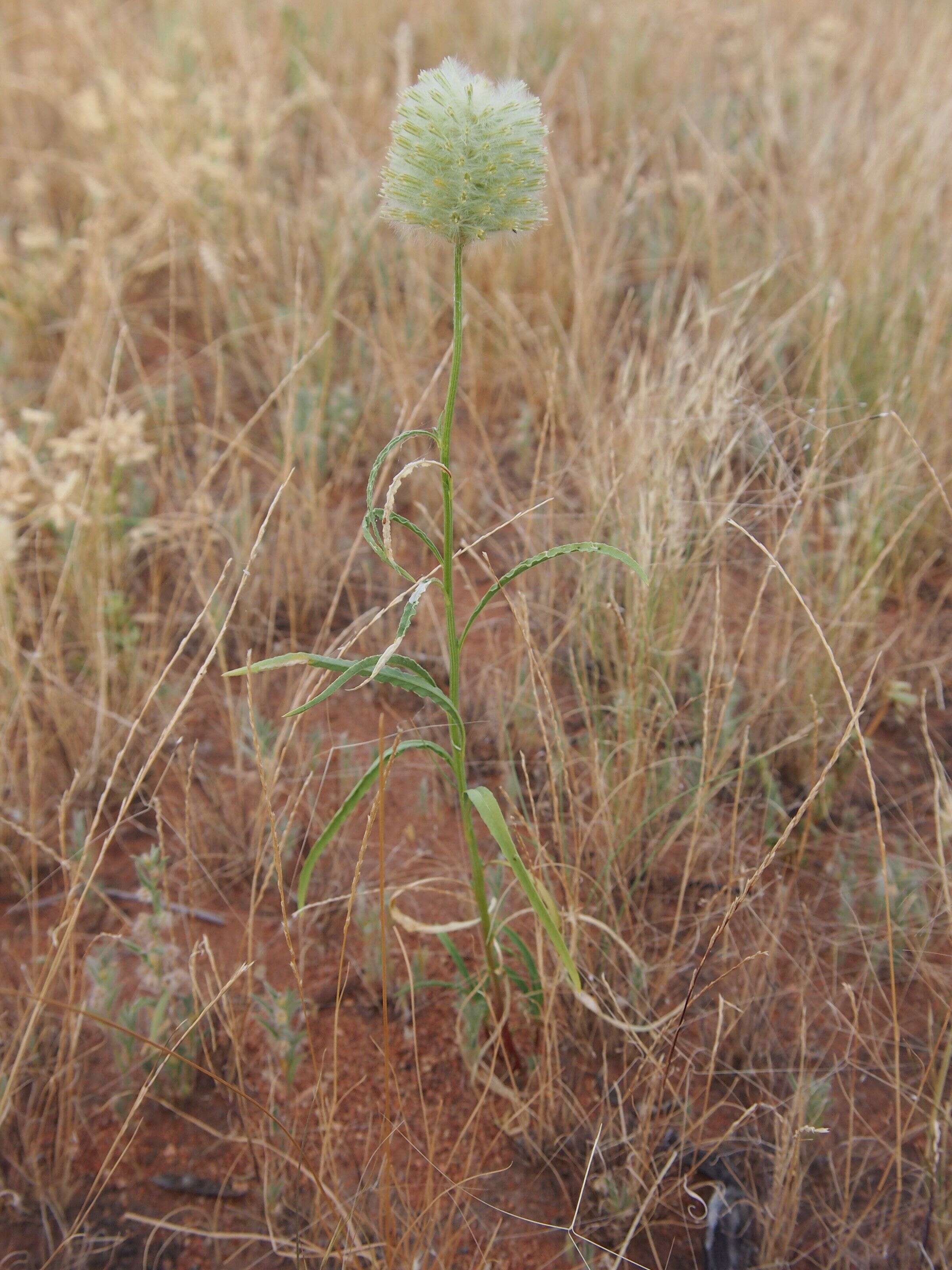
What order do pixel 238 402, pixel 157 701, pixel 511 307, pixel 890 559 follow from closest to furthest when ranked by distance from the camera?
pixel 157 701
pixel 890 559
pixel 511 307
pixel 238 402

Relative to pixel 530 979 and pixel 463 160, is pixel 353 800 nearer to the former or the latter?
pixel 530 979

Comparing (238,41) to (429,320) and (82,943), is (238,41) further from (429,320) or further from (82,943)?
(82,943)

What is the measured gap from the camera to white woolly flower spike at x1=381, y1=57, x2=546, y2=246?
1.11 m

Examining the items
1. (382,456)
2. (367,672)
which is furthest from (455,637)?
(382,456)

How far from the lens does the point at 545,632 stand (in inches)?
88.9

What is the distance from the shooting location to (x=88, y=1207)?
1371 millimetres

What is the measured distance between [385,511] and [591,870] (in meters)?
0.95

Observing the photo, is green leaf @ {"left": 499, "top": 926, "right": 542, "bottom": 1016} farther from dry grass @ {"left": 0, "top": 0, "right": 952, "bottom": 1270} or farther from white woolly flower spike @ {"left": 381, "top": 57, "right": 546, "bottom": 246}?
white woolly flower spike @ {"left": 381, "top": 57, "right": 546, "bottom": 246}

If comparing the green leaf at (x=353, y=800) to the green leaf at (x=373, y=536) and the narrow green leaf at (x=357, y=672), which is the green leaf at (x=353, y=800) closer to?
the narrow green leaf at (x=357, y=672)

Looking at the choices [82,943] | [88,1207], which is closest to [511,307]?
[82,943]

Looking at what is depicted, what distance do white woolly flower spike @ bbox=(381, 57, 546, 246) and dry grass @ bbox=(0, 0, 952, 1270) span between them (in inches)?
22.6

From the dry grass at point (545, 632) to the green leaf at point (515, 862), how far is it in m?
0.25

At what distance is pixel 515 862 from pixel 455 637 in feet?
1.09

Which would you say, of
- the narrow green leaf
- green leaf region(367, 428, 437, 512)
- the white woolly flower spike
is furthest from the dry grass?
the white woolly flower spike
